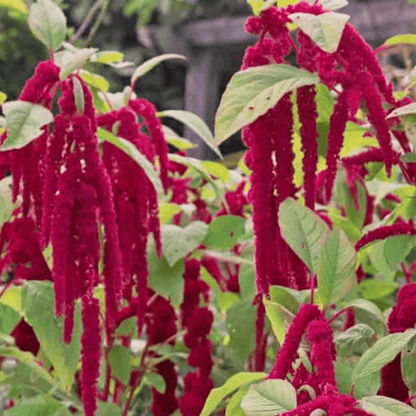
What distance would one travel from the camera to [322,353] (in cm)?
54

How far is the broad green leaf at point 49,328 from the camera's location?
0.83 m

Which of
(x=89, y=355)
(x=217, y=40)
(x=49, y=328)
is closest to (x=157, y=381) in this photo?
(x=49, y=328)

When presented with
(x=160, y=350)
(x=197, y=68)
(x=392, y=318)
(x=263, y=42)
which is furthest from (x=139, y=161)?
(x=197, y=68)

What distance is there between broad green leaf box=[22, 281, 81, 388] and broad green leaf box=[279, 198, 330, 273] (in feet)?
1.04

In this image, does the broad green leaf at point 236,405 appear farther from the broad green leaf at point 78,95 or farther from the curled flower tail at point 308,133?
the broad green leaf at point 78,95

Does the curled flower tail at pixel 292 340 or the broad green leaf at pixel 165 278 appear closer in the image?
the curled flower tail at pixel 292 340

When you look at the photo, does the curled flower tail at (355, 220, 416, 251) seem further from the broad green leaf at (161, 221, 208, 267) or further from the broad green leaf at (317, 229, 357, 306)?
the broad green leaf at (161, 221, 208, 267)

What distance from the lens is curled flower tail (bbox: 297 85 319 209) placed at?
0.64 metres

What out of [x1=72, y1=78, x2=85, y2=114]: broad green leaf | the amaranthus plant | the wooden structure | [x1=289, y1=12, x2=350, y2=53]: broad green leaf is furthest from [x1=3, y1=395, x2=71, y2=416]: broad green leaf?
the wooden structure

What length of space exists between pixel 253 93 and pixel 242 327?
0.54 m

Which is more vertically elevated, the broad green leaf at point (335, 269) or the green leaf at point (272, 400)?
the broad green leaf at point (335, 269)

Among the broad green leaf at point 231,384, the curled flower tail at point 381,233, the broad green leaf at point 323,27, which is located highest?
the broad green leaf at point 323,27

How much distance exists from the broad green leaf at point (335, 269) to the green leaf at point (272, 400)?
0.41 ft

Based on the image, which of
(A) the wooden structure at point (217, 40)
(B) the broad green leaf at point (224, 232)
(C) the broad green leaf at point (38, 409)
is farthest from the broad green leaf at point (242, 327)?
(A) the wooden structure at point (217, 40)
